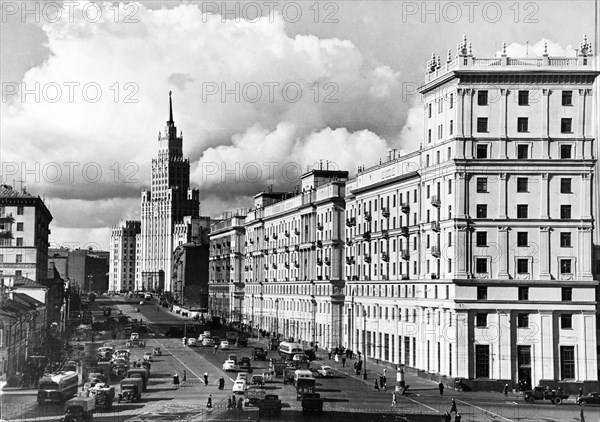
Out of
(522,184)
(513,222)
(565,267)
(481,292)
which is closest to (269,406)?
(481,292)

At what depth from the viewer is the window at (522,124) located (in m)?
86.1

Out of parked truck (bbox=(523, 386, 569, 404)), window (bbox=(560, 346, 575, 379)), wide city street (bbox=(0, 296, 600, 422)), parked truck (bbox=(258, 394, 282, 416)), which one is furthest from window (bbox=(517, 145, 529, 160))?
parked truck (bbox=(258, 394, 282, 416))

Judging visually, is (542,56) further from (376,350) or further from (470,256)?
(376,350)

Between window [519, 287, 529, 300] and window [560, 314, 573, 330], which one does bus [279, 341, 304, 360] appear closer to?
window [519, 287, 529, 300]

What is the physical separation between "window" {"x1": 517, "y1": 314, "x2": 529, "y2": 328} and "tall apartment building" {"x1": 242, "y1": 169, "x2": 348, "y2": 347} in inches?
1547

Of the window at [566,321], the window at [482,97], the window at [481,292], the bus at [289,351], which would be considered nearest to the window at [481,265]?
the window at [481,292]

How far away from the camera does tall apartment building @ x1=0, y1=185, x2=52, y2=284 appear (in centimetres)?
14125

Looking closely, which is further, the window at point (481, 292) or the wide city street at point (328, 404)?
the window at point (481, 292)

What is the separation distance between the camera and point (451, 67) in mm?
88562

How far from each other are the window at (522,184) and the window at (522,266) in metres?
6.02

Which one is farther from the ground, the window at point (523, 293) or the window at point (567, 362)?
the window at point (523, 293)

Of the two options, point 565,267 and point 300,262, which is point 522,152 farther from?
point 300,262

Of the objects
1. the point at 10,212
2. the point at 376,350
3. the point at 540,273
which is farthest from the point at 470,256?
the point at 10,212

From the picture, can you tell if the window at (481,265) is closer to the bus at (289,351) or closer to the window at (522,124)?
the window at (522,124)
